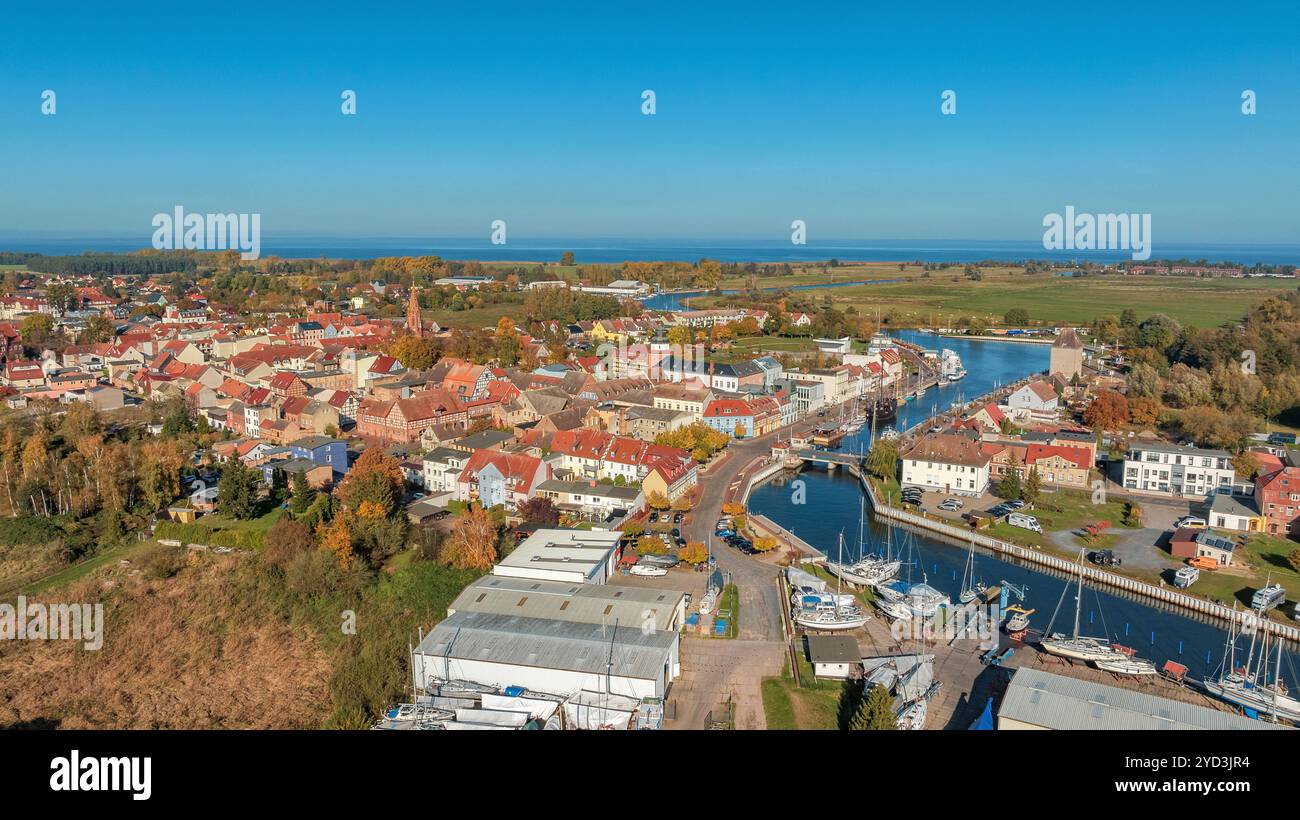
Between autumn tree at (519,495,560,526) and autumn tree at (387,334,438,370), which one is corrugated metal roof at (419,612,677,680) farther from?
autumn tree at (387,334,438,370)

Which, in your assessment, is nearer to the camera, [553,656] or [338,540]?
[553,656]

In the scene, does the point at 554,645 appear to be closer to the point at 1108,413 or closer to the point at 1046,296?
the point at 1108,413

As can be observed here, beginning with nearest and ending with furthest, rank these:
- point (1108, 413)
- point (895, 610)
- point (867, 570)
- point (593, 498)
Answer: point (895, 610)
point (867, 570)
point (593, 498)
point (1108, 413)

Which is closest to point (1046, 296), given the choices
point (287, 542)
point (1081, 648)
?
point (1081, 648)

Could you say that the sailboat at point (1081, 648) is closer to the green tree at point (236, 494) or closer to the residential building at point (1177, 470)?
the residential building at point (1177, 470)

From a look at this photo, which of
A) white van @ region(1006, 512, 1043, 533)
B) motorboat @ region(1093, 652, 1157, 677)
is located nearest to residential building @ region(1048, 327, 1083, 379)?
white van @ region(1006, 512, 1043, 533)
